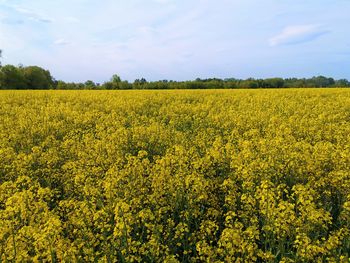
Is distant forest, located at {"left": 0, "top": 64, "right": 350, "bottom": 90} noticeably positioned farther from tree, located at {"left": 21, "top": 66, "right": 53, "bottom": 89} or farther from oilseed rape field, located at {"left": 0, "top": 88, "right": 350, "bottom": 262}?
oilseed rape field, located at {"left": 0, "top": 88, "right": 350, "bottom": 262}

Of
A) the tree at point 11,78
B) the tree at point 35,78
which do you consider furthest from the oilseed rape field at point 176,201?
the tree at point 35,78

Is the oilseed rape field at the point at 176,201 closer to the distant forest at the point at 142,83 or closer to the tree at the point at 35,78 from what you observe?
the distant forest at the point at 142,83

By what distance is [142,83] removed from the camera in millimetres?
64625

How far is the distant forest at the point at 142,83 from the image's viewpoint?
199ft

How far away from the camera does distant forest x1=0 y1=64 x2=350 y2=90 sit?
199ft

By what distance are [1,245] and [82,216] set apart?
0.98 metres

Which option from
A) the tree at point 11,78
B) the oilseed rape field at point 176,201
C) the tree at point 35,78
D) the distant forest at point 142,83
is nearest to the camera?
the oilseed rape field at point 176,201

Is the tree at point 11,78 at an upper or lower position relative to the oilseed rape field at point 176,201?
upper

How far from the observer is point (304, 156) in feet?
22.5

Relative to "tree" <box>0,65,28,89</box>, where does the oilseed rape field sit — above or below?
below

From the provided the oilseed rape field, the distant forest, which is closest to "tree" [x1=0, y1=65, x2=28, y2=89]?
the distant forest

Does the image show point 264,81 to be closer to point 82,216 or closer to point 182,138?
point 182,138

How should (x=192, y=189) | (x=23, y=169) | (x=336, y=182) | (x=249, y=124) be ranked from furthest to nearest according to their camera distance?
(x=249, y=124), (x=23, y=169), (x=336, y=182), (x=192, y=189)

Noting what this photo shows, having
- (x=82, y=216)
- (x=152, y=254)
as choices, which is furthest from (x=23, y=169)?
(x=152, y=254)
